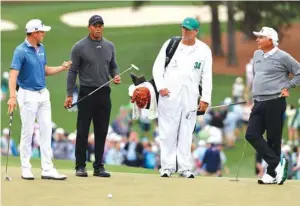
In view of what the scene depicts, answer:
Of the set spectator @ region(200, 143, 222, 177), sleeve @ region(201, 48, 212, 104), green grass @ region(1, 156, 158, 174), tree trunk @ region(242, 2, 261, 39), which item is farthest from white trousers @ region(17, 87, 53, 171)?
tree trunk @ region(242, 2, 261, 39)

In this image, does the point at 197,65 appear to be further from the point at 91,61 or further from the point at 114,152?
the point at 114,152

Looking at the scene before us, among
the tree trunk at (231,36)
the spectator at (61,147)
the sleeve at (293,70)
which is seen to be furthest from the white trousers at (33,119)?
the tree trunk at (231,36)

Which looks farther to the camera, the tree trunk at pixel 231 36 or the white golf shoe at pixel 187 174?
the tree trunk at pixel 231 36

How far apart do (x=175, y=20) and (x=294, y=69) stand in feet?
175

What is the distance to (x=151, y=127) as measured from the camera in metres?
36.3

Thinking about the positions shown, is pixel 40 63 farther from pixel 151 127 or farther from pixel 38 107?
pixel 151 127

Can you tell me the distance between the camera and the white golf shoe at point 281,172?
516 inches

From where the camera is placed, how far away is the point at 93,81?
13633 mm

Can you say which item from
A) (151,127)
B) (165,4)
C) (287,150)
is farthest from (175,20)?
(287,150)

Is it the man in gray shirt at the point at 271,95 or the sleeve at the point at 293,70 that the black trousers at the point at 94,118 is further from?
the sleeve at the point at 293,70

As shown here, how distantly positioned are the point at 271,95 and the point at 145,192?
2045 millimetres

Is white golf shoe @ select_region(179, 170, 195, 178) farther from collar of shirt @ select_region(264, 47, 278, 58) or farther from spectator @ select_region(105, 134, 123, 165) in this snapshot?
spectator @ select_region(105, 134, 123, 165)

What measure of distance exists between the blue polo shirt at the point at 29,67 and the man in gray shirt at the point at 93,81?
71cm

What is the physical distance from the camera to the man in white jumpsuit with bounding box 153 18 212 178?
13.7 meters
